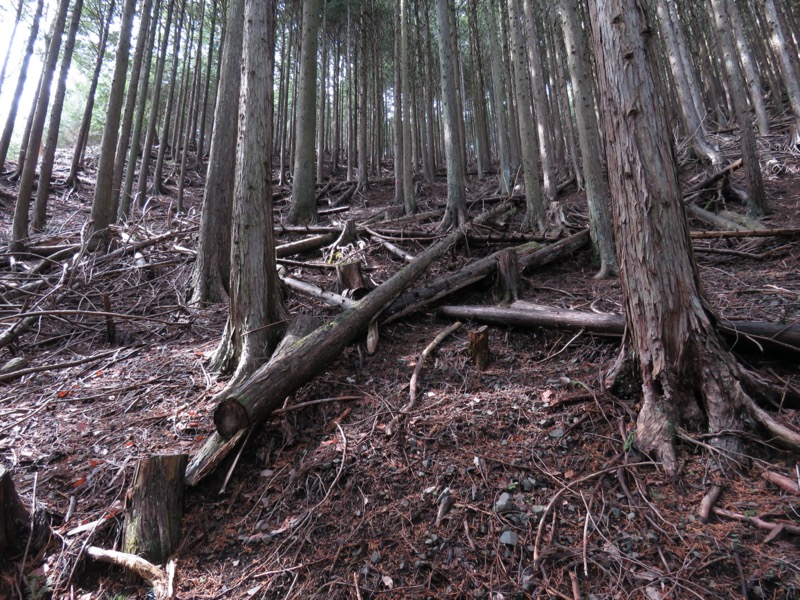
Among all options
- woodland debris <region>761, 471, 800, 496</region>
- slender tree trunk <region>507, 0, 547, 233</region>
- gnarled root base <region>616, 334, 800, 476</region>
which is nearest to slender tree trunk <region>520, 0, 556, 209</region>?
slender tree trunk <region>507, 0, 547, 233</region>

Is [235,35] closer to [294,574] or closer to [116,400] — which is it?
[116,400]

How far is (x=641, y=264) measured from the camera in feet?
9.04

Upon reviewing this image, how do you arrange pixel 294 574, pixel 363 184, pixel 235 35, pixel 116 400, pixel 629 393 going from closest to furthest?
1. pixel 294 574
2. pixel 629 393
3. pixel 116 400
4. pixel 235 35
5. pixel 363 184

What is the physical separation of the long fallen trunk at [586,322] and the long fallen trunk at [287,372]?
1008mm

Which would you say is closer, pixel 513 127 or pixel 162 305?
pixel 162 305

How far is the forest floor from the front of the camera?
2002 millimetres

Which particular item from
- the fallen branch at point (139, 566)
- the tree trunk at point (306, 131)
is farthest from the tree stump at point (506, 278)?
the tree trunk at point (306, 131)

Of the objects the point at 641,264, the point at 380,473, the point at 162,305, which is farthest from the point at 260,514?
the point at 162,305

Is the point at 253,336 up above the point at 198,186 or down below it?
below

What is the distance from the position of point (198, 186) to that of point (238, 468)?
1814cm

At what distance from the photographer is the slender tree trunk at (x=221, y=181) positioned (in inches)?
223

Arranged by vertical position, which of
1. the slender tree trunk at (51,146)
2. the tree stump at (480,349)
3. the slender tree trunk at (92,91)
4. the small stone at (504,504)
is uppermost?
the slender tree trunk at (92,91)

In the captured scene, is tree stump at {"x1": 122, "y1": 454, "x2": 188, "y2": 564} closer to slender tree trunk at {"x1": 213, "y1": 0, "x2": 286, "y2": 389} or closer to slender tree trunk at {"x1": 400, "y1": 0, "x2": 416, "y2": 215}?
slender tree trunk at {"x1": 213, "y1": 0, "x2": 286, "y2": 389}

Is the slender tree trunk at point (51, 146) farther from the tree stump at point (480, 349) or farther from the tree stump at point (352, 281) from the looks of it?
the tree stump at point (480, 349)
